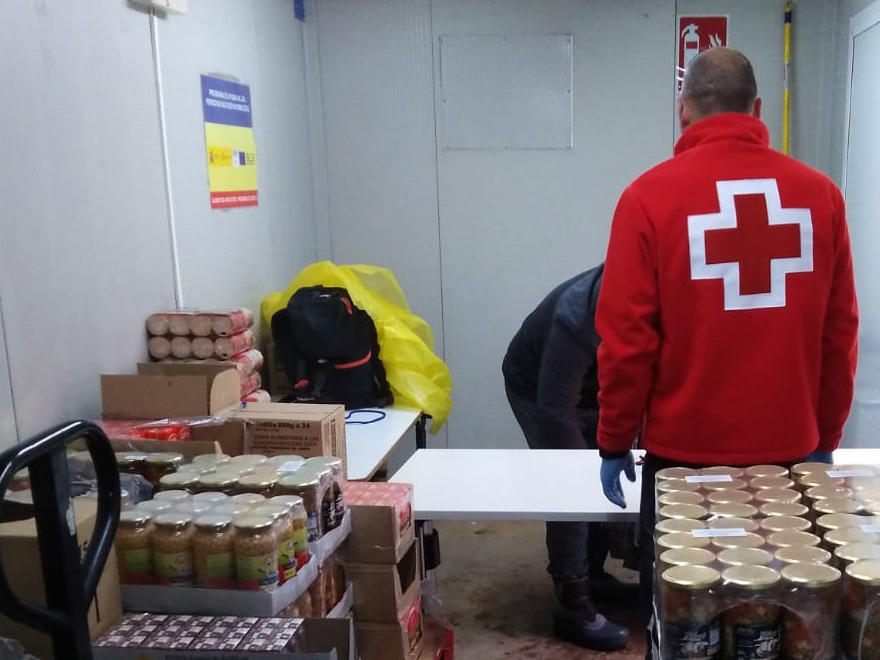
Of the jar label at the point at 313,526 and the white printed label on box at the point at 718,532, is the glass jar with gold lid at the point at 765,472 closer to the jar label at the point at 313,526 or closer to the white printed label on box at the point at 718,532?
the white printed label on box at the point at 718,532

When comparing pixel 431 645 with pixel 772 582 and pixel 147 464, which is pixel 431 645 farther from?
pixel 772 582

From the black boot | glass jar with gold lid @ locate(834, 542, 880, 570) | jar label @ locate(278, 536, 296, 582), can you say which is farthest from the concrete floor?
glass jar with gold lid @ locate(834, 542, 880, 570)

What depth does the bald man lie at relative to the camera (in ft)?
5.44

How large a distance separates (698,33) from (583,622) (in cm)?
268

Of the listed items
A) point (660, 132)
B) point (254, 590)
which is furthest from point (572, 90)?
point (254, 590)

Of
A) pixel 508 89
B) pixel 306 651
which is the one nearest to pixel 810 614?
pixel 306 651

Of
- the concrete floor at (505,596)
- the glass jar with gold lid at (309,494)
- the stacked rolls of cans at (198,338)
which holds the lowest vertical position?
the concrete floor at (505,596)

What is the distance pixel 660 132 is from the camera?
12.9ft

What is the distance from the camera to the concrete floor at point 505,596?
2742 mm

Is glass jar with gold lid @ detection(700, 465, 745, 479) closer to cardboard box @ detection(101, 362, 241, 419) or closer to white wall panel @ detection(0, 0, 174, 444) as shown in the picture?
cardboard box @ detection(101, 362, 241, 419)

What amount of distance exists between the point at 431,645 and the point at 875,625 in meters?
1.35

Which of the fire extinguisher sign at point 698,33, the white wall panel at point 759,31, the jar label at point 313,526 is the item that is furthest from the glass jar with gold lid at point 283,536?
the white wall panel at point 759,31

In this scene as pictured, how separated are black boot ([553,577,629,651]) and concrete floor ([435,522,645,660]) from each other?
0.03m

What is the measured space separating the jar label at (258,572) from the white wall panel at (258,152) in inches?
58.3
